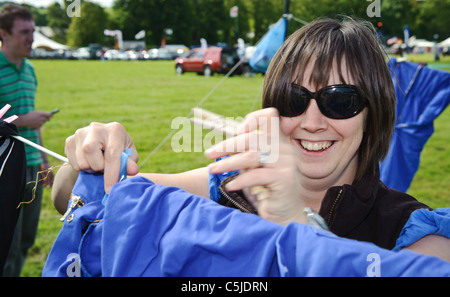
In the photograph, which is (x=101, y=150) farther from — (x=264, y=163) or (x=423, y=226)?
(x=423, y=226)

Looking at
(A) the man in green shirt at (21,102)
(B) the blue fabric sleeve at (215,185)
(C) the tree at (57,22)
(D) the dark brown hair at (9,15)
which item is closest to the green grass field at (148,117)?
(A) the man in green shirt at (21,102)

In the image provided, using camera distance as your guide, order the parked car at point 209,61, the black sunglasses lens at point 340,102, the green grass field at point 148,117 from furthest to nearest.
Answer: the parked car at point 209,61, the green grass field at point 148,117, the black sunglasses lens at point 340,102

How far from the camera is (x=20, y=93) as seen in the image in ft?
11.5

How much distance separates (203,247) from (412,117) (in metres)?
3.82

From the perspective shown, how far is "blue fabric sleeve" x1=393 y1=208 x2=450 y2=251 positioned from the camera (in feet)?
3.96

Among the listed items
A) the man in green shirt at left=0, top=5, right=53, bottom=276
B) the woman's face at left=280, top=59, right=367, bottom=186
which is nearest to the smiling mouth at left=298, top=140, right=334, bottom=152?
the woman's face at left=280, top=59, right=367, bottom=186

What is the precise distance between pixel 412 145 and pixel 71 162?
362cm

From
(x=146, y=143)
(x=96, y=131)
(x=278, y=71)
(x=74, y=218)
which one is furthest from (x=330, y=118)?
(x=146, y=143)

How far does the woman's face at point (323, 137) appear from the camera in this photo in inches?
53.7

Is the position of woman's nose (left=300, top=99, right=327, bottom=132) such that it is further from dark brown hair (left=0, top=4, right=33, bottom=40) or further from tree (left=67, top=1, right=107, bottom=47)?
tree (left=67, top=1, right=107, bottom=47)

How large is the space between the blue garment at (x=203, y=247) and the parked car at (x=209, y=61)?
1927cm

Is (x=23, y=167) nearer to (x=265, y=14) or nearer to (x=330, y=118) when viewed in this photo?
(x=330, y=118)

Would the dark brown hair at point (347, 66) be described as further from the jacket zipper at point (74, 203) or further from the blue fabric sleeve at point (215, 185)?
the jacket zipper at point (74, 203)
